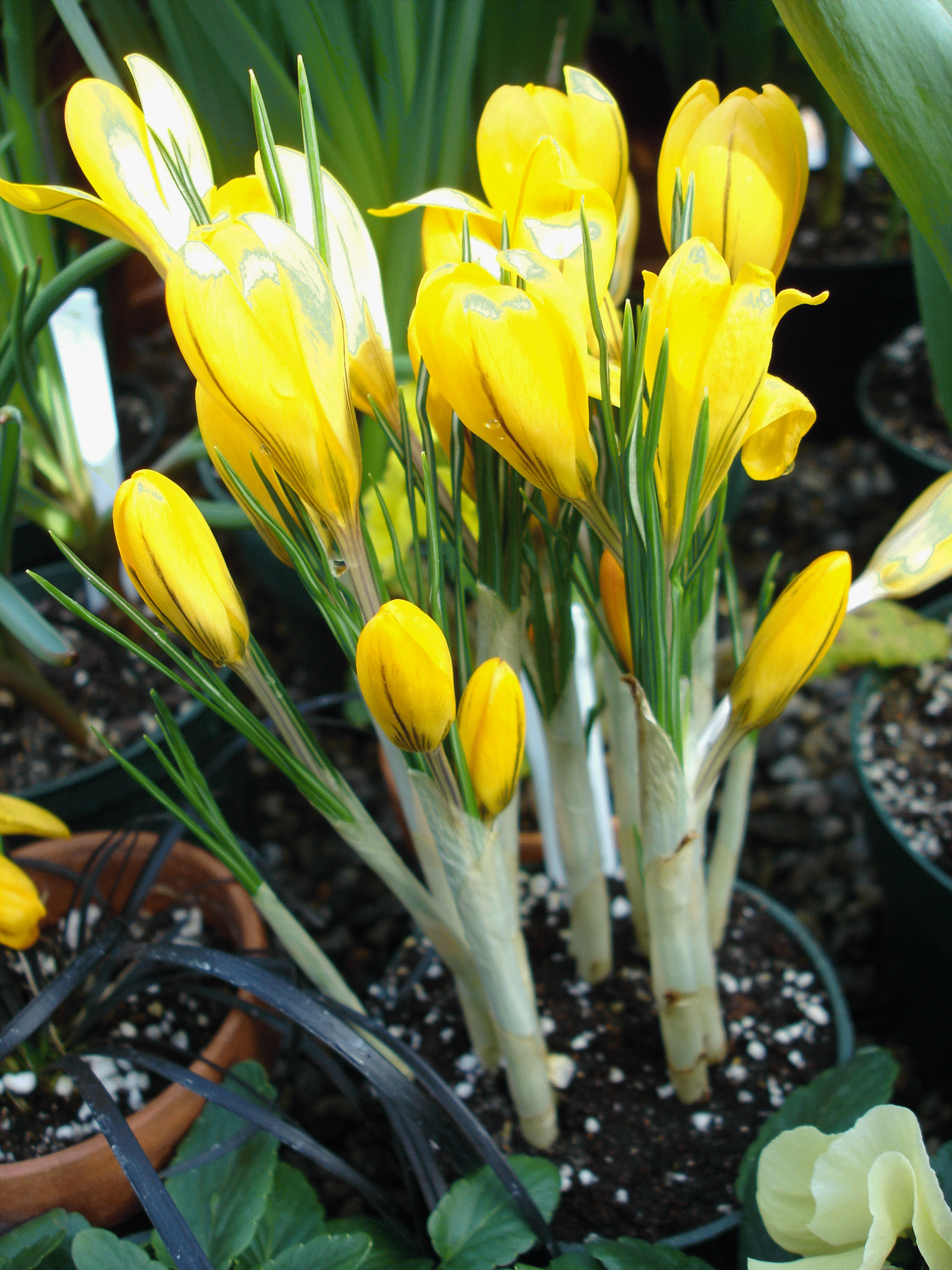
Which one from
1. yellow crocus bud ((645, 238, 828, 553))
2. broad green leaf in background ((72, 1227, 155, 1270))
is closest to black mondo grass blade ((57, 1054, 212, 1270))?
broad green leaf in background ((72, 1227, 155, 1270))

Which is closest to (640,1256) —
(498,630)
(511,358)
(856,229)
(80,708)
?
(498,630)

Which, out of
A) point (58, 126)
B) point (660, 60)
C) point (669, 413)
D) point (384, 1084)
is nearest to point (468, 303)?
point (669, 413)

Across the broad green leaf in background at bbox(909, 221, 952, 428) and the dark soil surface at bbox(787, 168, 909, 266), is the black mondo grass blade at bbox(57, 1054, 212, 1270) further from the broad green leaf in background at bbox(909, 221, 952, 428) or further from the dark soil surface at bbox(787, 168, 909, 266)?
the dark soil surface at bbox(787, 168, 909, 266)

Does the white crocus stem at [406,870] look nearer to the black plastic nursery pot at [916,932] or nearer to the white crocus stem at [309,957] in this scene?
the white crocus stem at [309,957]

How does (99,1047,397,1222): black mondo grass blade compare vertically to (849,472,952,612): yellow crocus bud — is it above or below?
below

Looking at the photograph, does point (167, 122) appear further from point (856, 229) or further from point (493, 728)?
point (856, 229)
